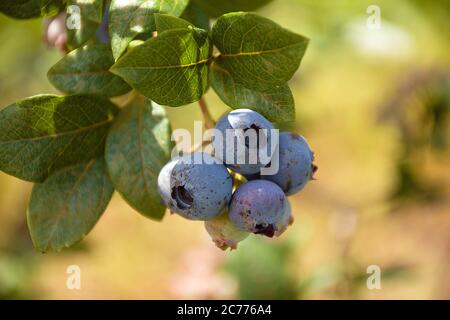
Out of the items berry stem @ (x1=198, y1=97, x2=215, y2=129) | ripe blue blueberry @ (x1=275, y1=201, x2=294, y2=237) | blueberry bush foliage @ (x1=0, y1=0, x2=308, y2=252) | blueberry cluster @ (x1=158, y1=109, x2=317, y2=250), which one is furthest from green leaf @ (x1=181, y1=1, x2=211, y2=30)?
ripe blue blueberry @ (x1=275, y1=201, x2=294, y2=237)

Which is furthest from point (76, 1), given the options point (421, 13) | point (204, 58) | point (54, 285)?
point (54, 285)

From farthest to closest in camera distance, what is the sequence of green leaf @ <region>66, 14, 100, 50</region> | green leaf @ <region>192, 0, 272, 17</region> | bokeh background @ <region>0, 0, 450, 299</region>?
bokeh background @ <region>0, 0, 450, 299</region> → green leaf @ <region>192, 0, 272, 17</region> → green leaf @ <region>66, 14, 100, 50</region>

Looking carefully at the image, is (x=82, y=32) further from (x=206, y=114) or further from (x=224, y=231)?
(x=224, y=231)

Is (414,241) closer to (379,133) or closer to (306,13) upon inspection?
(379,133)

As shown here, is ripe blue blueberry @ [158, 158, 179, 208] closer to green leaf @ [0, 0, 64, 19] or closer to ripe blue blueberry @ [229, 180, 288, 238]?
ripe blue blueberry @ [229, 180, 288, 238]

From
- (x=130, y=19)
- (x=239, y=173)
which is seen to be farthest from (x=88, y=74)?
(x=239, y=173)

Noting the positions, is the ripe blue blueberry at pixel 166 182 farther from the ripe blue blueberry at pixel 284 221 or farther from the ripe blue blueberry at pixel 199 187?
the ripe blue blueberry at pixel 284 221

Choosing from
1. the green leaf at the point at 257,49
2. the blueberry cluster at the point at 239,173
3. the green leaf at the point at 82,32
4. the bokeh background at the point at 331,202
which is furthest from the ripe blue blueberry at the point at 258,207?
the bokeh background at the point at 331,202
